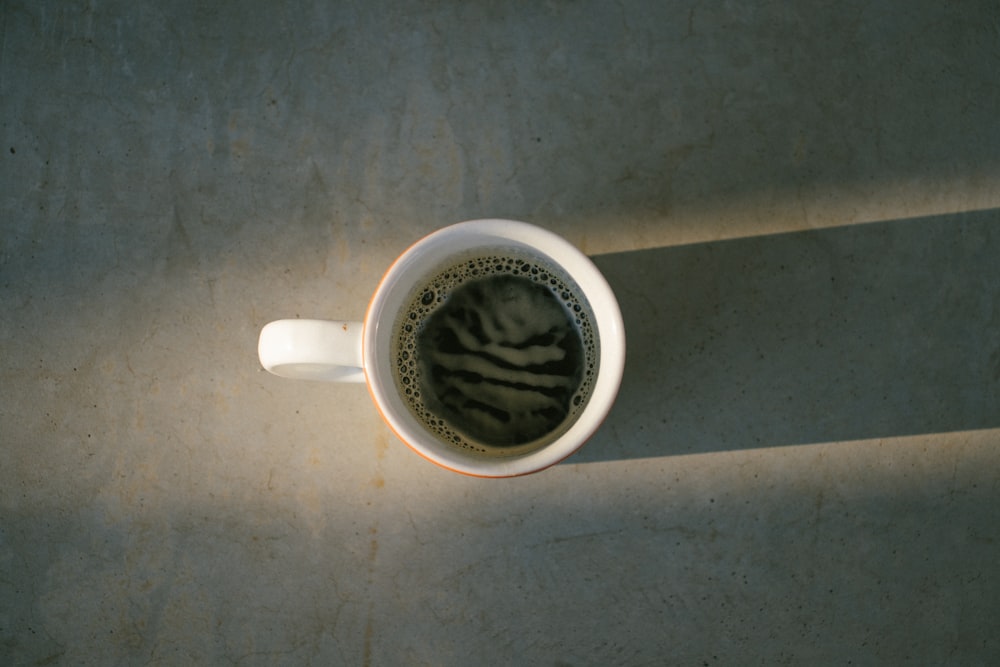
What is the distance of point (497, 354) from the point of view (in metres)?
0.70

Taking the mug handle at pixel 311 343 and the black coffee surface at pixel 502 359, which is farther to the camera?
the black coffee surface at pixel 502 359

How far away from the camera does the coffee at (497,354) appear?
2.22 ft

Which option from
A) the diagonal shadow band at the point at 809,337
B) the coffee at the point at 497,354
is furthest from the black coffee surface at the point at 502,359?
the diagonal shadow band at the point at 809,337

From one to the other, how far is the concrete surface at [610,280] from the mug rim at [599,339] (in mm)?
192

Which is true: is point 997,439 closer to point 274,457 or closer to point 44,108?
point 274,457

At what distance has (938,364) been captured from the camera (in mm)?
785

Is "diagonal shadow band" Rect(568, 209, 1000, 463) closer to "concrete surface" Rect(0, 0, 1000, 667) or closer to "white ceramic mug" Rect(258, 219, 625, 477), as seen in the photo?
"concrete surface" Rect(0, 0, 1000, 667)

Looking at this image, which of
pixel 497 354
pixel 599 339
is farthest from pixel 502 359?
pixel 599 339

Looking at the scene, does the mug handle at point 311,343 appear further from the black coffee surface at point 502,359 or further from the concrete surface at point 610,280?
the concrete surface at point 610,280

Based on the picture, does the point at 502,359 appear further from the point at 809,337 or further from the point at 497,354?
the point at 809,337

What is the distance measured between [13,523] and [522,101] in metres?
0.74

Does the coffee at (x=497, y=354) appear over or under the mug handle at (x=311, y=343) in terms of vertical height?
under

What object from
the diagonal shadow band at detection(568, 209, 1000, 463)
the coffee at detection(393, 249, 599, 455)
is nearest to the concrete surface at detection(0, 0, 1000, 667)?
the diagonal shadow band at detection(568, 209, 1000, 463)

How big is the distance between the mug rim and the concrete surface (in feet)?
0.63
